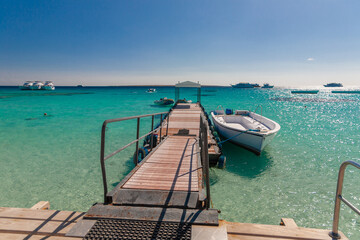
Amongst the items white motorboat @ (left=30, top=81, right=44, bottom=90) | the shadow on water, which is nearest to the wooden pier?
the shadow on water

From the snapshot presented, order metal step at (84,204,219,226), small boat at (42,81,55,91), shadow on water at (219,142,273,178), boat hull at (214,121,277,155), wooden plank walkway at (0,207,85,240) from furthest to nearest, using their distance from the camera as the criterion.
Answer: small boat at (42,81,55,91)
boat hull at (214,121,277,155)
shadow on water at (219,142,273,178)
metal step at (84,204,219,226)
wooden plank walkway at (0,207,85,240)

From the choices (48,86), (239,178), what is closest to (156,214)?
(239,178)

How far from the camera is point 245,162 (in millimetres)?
8898

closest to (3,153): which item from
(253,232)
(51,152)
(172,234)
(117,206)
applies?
(51,152)

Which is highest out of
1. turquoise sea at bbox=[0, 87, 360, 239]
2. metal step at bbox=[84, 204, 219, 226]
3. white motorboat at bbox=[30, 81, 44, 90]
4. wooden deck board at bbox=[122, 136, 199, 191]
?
white motorboat at bbox=[30, 81, 44, 90]

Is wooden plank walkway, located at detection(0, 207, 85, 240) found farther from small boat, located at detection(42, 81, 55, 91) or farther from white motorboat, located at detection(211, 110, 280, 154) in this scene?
small boat, located at detection(42, 81, 55, 91)

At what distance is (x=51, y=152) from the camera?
10328 mm

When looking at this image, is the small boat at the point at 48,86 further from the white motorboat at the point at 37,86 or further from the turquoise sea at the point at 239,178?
the turquoise sea at the point at 239,178

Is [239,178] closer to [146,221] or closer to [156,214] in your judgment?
[156,214]

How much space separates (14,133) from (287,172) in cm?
1954

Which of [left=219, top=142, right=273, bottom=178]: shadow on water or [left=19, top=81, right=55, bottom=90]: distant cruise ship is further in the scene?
[left=19, top=81, right=55, bottom=90]: distant cruise ship

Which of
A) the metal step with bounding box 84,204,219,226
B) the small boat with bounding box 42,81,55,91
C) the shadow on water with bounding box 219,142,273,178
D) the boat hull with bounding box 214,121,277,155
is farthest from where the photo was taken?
the small boat with bounding box 42,81,55,91

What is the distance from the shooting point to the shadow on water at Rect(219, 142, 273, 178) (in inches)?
315

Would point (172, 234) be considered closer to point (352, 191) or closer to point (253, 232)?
point (253, 232)
